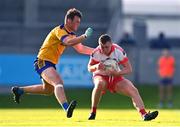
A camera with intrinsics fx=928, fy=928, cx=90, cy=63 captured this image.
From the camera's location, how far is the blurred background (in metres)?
31.5

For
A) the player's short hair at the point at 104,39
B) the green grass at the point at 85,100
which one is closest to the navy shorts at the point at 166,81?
the green grass at the point at 85,100

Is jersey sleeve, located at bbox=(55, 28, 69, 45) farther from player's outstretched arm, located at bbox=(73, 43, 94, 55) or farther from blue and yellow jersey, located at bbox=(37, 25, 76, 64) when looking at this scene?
player's outstretched arm, located at bbox=(73, 43, 94, 55)

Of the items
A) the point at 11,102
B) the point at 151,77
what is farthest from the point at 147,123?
the point at 151,77

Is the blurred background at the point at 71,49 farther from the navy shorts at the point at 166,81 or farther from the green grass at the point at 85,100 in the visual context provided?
the navy shorts at the point at 166,81

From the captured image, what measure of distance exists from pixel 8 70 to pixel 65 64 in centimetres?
200

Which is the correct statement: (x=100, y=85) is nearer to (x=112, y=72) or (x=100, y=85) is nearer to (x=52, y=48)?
(x=112, y=72)

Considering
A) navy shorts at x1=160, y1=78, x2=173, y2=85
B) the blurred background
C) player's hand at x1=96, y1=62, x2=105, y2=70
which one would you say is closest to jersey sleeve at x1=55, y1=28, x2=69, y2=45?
player's hand at x1=96, y1=62, x2=105, y2=70

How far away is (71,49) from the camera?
3569 centimetres

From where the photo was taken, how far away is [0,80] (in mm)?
31547

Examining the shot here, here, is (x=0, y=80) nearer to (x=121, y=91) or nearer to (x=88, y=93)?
(x=88, y=93)

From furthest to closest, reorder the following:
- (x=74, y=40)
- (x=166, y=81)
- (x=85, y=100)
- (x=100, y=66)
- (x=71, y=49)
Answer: (x=71, y=49) < (x=85, y=100) < (x=166, y=81) < (x=100, y=66) < (x=74, y=40)

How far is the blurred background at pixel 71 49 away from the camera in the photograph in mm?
31484

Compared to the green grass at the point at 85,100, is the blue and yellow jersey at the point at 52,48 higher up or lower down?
higher up

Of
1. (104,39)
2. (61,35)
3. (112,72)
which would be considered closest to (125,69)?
(112,72)
